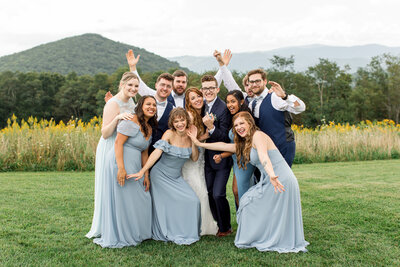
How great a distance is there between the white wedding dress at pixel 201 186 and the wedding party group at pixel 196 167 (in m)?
0.01

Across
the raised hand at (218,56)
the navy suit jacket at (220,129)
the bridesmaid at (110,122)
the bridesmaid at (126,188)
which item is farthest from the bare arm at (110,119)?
the raised hand at (218,56)

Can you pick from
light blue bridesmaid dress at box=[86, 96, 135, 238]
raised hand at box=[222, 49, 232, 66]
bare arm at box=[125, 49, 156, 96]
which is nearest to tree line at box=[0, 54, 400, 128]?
raised hand at box=[222, 49, 232, 66]

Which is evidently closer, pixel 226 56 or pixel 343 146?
pixel 226 56

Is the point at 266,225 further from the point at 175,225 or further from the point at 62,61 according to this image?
the point at 62,61

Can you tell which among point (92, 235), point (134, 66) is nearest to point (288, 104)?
point (134, 66)

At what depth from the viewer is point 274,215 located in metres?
4.55

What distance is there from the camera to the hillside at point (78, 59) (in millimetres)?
80688

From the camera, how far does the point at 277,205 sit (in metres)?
4.54

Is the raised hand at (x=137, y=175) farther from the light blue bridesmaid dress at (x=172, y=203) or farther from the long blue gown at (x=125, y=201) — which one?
the light blue bridesmaid dress at (x=172, y=203)

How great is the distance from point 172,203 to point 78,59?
87840 mm

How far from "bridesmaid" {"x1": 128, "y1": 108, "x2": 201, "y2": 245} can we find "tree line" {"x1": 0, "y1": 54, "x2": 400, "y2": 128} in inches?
1579

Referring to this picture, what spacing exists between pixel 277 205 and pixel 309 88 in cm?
5042

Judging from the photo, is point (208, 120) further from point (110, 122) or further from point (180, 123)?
point (110, 122)

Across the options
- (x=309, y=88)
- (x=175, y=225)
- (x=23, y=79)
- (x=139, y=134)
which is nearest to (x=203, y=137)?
(x=139, y=134)
